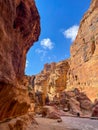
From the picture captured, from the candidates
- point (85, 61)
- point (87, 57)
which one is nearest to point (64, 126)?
point (87, 57)

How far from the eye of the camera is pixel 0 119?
16.1ft

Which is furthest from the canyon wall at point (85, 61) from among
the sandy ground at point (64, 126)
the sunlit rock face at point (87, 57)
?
the sandy ground at point (64, 126)

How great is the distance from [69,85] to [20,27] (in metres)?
49.3

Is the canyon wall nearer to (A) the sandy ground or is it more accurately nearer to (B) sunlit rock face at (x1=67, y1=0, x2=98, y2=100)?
(B) sunlit rock face at (x1=67, y1=0, x2=98, y2=100)

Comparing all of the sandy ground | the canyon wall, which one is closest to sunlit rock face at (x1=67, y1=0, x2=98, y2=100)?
the canyon wall

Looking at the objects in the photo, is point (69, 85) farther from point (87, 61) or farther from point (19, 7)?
point (19, 7)

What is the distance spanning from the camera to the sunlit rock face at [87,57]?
43250 millimetres

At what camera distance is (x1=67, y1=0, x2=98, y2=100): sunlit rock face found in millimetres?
43250

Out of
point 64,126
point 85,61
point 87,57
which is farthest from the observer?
point 85,61

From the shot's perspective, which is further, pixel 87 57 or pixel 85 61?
pixel 85 61

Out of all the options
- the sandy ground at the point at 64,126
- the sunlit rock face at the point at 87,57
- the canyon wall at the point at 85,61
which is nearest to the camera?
the sandy ground at the point at 64,126

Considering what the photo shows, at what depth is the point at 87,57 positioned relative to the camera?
4762cm

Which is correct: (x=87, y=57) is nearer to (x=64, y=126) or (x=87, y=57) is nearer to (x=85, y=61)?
(x=85, y=61)

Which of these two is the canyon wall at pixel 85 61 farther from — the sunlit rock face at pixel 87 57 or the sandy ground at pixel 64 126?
the sandy ground at pixel 64 126
